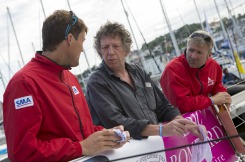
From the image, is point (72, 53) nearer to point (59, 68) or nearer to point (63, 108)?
point (59, 68)

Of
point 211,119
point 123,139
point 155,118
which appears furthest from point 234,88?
point 123,139

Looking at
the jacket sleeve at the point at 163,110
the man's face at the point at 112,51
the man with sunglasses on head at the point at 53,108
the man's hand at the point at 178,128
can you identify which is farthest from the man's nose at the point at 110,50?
the man's hand at the point at 178,128

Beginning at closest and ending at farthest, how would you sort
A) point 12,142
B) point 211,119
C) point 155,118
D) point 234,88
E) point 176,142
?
point 12,142, point 176,142, point 155,118, point 211,119, point 234,88

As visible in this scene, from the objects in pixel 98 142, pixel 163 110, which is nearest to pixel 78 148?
pixel 98 142

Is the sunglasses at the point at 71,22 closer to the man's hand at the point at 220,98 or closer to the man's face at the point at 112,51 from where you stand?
the man's face at the point at 112,51

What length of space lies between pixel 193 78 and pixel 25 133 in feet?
7.59

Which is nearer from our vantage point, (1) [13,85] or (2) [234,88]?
(1) [13,85]

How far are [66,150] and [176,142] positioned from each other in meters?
1.17

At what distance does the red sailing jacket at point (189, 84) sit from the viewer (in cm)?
320

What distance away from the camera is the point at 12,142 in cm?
159

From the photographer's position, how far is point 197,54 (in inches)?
130

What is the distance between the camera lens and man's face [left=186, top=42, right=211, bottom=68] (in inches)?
130

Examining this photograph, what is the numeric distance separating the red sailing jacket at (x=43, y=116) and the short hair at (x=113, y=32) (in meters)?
0.84

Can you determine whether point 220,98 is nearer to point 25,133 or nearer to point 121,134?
point 121,134
